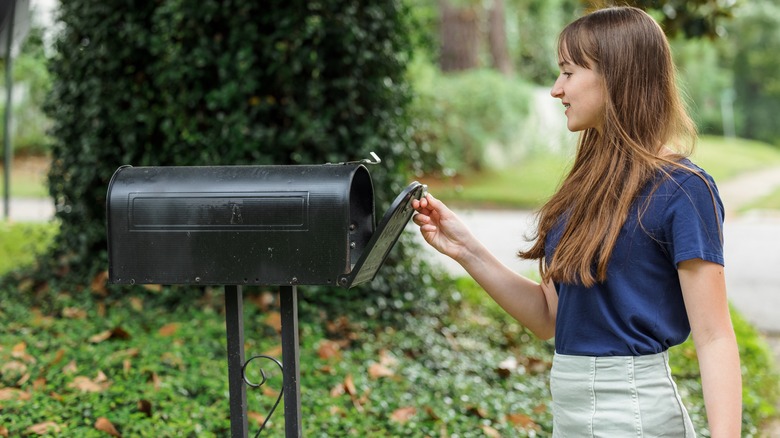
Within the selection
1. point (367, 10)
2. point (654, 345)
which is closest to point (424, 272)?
point (367, 10)

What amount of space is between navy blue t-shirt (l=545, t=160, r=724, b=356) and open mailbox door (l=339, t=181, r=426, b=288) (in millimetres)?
475

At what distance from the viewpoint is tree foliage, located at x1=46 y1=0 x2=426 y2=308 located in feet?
17.3

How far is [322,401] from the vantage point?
4.07 meters

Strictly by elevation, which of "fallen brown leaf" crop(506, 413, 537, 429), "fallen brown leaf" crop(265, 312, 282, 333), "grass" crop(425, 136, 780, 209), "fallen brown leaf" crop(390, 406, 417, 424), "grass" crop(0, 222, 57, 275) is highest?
"fallen brown leaf" crop(390, 406, 417, 424)

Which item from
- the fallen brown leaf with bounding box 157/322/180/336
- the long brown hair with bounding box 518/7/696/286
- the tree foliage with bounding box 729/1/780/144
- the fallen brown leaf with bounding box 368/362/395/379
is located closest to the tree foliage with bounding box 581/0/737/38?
the fallen brown leaf with bounding box 368/362/395/379

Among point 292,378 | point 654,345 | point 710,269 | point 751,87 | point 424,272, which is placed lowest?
point 751,87

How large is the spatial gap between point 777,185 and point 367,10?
56.1ft

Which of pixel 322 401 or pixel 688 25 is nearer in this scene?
pixel 322 401

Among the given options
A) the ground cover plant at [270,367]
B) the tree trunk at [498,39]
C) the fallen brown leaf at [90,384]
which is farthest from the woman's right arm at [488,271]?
the tree trunk at [498,39]

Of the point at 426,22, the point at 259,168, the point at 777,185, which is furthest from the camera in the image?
the point at 777,185

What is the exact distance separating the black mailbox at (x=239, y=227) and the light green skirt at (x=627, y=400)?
0.61 m

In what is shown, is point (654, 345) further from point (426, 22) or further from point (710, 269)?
point (426, 22)

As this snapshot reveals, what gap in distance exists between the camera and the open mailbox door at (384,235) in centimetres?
222

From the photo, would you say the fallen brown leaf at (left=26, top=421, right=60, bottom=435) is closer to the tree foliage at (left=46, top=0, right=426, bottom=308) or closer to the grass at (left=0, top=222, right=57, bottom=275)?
the tree foliage at (left=46, top=0, right=426, bottom=308)
